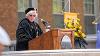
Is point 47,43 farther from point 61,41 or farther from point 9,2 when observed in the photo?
point 9,2

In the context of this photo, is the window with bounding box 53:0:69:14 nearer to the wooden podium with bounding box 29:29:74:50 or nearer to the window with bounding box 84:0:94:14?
the window with bounding box 84:0:94:14

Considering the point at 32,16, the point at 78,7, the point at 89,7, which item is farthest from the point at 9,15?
the point at 32,16

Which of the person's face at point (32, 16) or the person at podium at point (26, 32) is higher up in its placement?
the person's face at point (32, 16)

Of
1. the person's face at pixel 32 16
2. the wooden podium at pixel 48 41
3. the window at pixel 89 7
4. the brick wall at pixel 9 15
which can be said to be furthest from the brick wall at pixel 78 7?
the wooden podium at pixel 48 41

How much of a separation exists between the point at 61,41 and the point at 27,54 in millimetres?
1119

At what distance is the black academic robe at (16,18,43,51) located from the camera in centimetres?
692

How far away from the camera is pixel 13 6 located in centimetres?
1673

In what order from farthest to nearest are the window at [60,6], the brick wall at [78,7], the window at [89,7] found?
the window at [89,7], the brick wall at [78,7], the window at [60,6]

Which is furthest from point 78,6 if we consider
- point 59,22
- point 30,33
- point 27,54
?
point 27,54

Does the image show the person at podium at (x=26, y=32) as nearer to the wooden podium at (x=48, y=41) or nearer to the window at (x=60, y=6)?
the wooden podium at (x=48, y=41)

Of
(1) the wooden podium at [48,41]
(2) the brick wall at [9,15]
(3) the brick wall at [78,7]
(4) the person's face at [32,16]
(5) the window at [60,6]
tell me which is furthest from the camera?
(3) the brick wall at [78,7]

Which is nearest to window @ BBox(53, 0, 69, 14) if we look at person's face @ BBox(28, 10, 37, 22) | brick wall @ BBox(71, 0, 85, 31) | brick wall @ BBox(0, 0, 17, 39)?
brick wall @ BBox(71, 0, 85, 31)

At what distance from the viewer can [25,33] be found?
274 inches

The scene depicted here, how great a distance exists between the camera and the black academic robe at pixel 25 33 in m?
6.92
